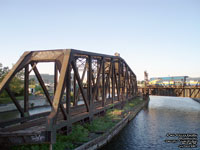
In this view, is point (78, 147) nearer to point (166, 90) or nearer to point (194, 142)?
point (194, 142)

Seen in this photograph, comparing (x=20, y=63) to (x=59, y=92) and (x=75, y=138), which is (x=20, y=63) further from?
(x=75, y=138)

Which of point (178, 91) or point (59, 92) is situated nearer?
point (59, 92)

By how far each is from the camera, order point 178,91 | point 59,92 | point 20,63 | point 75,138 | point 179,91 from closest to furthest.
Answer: point 59,92 → point 75,138 → point 20,63 → point 179,91 → point 178,91

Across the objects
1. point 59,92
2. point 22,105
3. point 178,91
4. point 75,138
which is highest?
point 59,92

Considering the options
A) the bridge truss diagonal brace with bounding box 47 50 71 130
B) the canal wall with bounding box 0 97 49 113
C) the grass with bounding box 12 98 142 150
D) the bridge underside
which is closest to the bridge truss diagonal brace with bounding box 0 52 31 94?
the bridge truss diagonal brace with bounding box 47 50 71 130

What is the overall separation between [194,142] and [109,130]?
1181 cm

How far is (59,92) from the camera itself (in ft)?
56.5

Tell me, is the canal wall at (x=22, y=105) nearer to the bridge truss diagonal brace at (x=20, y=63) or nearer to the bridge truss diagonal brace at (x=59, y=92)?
the bridge truss diagonal brace at (x=20, y=63)

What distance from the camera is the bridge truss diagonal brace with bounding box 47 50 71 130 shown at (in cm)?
1525

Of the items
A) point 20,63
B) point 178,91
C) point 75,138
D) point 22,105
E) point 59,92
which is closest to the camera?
point 59,92

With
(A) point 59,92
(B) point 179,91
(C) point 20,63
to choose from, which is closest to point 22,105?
(C) point 20,63

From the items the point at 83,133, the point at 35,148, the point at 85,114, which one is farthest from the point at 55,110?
the point at 85,114

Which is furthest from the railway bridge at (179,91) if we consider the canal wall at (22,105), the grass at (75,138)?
the grass at (75,138)

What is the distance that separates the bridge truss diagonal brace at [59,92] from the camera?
15250 millimetres
